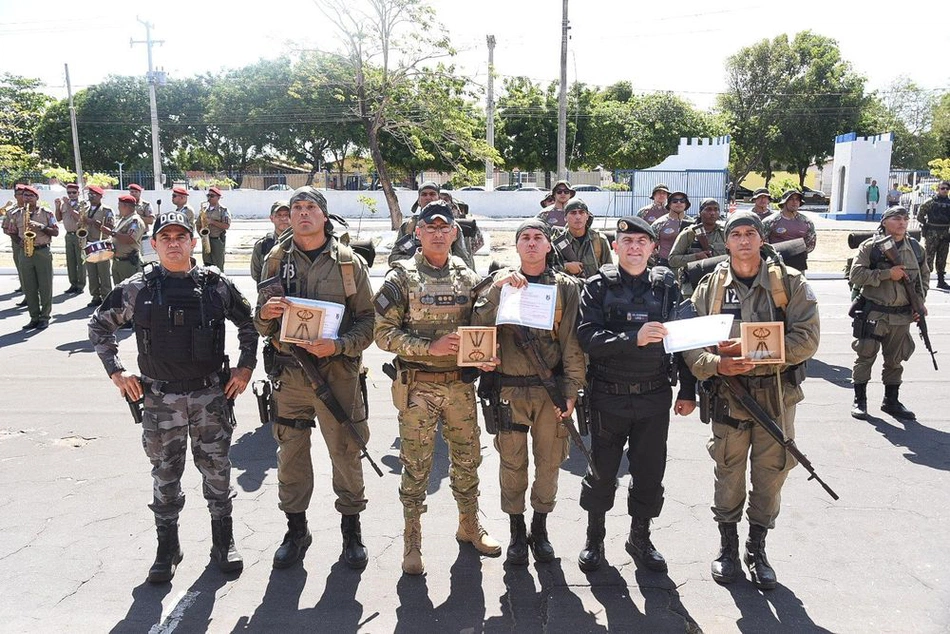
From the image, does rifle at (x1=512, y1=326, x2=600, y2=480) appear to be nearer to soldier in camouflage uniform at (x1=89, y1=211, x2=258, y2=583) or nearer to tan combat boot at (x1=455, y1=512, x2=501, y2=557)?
tan combat boot at (x1=455, y1=512, x2=501, y2=557)

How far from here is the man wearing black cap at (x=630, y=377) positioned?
3719 millimetres

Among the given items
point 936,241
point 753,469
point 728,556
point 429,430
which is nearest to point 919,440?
point 753,469

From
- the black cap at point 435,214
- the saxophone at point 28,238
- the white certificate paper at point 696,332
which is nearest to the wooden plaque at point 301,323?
the black cap at point 435,214

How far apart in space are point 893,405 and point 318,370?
542 cm

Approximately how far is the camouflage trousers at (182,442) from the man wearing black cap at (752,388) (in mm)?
2651

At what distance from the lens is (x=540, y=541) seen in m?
4.05

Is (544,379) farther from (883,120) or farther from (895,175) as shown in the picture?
(883,120)

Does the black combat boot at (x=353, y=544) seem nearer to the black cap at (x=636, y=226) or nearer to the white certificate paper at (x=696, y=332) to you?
the white certificate paper at (x=696, y=332)

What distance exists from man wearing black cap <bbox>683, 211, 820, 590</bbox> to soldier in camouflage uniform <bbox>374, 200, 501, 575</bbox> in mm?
1272

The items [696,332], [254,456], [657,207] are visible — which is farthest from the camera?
[657,207]

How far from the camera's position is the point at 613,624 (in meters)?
3.43

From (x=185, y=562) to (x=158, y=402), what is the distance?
3.17 feet

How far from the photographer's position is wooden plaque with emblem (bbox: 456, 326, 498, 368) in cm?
352

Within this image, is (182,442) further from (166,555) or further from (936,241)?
(936,241)
